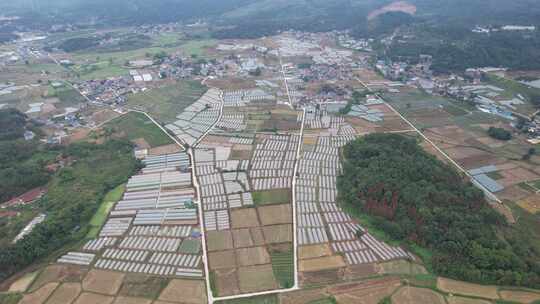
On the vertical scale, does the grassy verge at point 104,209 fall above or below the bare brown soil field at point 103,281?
above

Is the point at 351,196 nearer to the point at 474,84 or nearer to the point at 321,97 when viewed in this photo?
the point at 321,97

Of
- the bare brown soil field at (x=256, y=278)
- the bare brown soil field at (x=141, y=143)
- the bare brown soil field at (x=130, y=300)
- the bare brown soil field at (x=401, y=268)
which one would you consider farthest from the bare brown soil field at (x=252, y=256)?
the bare brown soil field at (x=141, y=143)

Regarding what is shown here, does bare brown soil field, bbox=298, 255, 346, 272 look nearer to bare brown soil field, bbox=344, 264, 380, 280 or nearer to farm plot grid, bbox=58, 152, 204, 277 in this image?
bare brown soil field, bbox=344, 264, 380, 280

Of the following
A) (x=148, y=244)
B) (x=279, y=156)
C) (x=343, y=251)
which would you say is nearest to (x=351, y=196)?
(x=343, y=251)

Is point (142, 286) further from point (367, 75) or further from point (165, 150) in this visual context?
point (367, 75)

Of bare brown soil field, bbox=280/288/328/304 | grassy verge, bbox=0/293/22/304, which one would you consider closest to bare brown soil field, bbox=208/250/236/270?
bare brown soil field, bbox=280/288/328/304

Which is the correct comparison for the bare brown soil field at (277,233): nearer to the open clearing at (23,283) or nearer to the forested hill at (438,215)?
the forested hill at (438,215)
